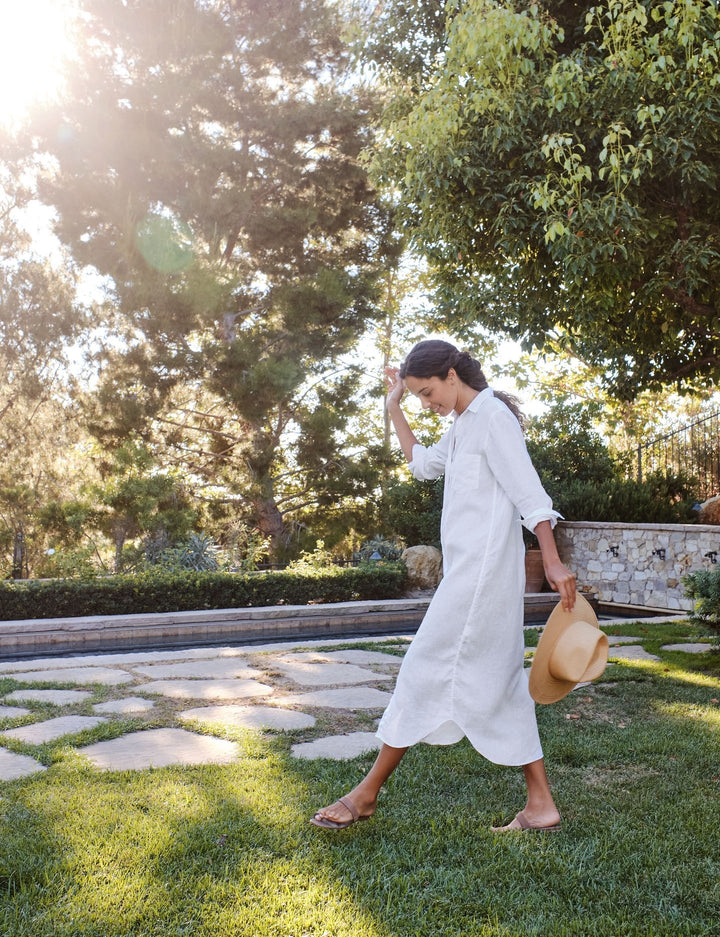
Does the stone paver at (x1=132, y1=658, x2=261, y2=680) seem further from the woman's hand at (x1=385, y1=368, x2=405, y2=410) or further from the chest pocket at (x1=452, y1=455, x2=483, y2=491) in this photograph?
the chest pocket at (x1=452, y1=455, x2=483, y2=491)

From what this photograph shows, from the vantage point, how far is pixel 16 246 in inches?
663

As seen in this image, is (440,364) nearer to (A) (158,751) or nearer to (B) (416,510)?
(A) (158,751)

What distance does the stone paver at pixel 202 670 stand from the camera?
484 cm

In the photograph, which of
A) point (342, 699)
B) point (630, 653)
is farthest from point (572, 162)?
point (342, 699)

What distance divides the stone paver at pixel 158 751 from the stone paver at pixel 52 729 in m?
0.23

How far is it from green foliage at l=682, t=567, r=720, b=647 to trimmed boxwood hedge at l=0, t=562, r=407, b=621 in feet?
15.4

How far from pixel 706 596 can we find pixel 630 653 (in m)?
0.86

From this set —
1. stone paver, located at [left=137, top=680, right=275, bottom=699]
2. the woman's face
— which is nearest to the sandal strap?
the woman's face

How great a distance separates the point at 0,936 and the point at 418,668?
130cm

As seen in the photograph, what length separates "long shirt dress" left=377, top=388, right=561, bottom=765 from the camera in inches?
97.0

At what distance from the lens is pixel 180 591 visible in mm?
8469

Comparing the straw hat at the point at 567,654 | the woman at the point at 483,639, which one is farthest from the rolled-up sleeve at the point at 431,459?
the straw hat at the point at 567,654

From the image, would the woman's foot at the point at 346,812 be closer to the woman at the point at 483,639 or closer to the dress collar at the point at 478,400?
the woman at the point at 483,639

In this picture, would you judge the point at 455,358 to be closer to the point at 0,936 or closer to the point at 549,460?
the point at 0,936
